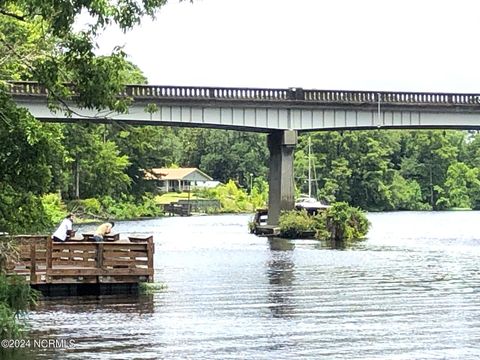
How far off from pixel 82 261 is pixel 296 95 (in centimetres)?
3462

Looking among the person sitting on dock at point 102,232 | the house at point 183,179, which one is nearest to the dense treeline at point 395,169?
the house at point 183,179

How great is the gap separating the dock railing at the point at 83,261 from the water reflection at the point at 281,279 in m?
3.18

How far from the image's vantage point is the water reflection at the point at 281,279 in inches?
899

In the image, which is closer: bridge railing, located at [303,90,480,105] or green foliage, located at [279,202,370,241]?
green foliage, located at [279,202,370,241]

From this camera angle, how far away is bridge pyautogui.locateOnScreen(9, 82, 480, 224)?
55.1 metres

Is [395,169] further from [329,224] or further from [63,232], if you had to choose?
[63,232]

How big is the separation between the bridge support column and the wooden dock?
106ft

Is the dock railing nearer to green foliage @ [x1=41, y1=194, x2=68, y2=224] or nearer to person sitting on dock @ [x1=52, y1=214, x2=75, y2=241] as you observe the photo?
person sitting on dock @ [x1=52, y1=214, x2=75, y2=241]

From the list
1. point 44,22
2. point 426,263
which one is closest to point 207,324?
point 44,22

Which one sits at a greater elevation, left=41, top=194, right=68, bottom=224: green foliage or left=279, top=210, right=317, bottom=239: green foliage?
left=41, top=194, right=68, bottom=224: green foliage

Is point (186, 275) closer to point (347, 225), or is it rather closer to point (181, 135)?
point (347, 225)

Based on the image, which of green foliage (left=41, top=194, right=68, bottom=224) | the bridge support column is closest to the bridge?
the bridge support column

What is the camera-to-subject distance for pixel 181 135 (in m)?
165

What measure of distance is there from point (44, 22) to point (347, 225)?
41.4 m
